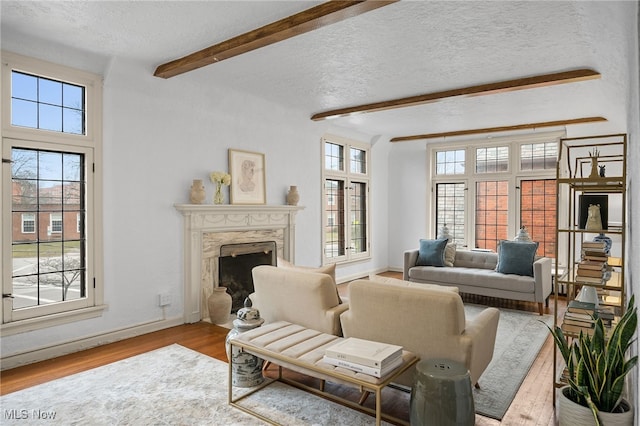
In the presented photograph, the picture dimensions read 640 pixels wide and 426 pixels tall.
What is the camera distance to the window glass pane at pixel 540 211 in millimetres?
6977

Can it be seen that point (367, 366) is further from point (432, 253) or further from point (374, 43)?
point (432, 253)

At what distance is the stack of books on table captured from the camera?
222 centimetres

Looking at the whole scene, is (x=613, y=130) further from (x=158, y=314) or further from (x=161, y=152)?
(x=158, y=314)

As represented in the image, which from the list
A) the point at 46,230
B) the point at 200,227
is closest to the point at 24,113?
the point at 46,230

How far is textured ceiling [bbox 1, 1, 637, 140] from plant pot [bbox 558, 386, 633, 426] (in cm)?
185

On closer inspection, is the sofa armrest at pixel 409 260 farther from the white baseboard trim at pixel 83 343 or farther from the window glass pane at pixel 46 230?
the window glass pane at pixel 46 230

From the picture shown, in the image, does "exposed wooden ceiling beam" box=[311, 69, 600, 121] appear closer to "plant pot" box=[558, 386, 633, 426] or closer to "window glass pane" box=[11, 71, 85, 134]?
"plant pot" box=[558, 386, 633, 426]

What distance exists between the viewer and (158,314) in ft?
14.8

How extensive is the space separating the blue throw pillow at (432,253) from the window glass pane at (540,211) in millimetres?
1880

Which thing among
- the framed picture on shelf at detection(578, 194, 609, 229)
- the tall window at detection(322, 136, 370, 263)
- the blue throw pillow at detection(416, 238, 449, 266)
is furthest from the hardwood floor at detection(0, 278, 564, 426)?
the tall window at detection(322, 136, 370, 263)

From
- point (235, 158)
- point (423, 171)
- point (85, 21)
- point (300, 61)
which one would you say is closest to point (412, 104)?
point (300, 61)

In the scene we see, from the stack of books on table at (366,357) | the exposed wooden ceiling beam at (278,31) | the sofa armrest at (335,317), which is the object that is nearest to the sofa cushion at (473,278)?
the sofa armrest at (335,317)

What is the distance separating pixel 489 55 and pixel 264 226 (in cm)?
350

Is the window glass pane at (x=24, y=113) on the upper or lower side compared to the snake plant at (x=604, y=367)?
upper
